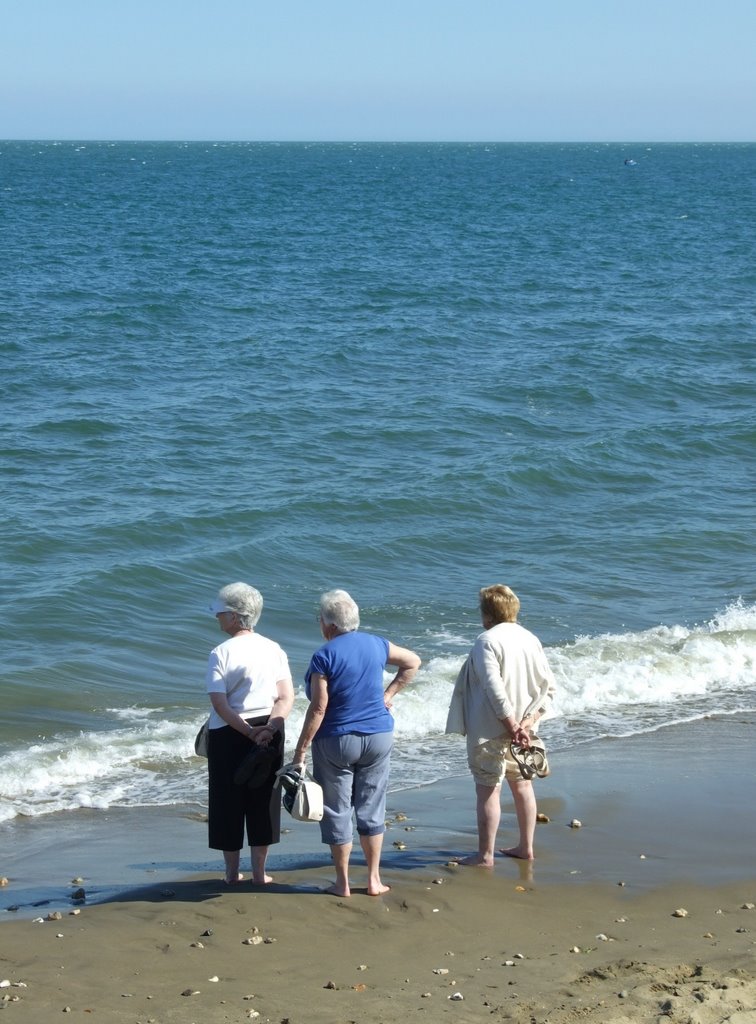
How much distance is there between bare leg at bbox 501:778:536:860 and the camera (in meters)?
5.92

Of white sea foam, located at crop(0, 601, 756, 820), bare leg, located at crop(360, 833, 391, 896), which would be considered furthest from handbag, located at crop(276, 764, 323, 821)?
white sea foam, located at crop(0, 601, 756, 820)

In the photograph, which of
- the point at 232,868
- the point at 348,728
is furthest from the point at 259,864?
the point at 348,728

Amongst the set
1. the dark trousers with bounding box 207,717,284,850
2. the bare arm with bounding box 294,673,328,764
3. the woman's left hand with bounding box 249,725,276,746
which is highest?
the bare arm with bounding box 294,673,328,764

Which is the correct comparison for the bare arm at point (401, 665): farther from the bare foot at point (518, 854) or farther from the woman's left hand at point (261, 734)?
the bare foot at point (518, 854)

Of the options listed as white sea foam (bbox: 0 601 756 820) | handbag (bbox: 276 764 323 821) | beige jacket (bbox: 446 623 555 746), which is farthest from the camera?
white sea foam (bbox: 0 601 756 820)

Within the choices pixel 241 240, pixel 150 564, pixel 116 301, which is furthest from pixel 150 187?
pixel 150 564

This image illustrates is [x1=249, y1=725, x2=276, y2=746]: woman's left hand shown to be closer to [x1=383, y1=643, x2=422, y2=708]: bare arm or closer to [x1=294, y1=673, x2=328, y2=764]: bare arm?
[x1=294, y1=673, x2=328, y2=764]: bare arm

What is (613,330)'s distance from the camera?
2533 cm

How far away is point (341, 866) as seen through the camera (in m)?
5.54

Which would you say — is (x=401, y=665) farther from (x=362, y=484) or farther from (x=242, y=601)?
(x=362, y=484)

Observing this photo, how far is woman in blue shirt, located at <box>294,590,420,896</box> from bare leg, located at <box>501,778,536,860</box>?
684mm

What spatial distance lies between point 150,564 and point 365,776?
671 centimetres

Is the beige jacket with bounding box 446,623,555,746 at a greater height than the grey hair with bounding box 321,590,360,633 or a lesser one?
lesser

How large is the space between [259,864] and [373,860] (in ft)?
1.66
